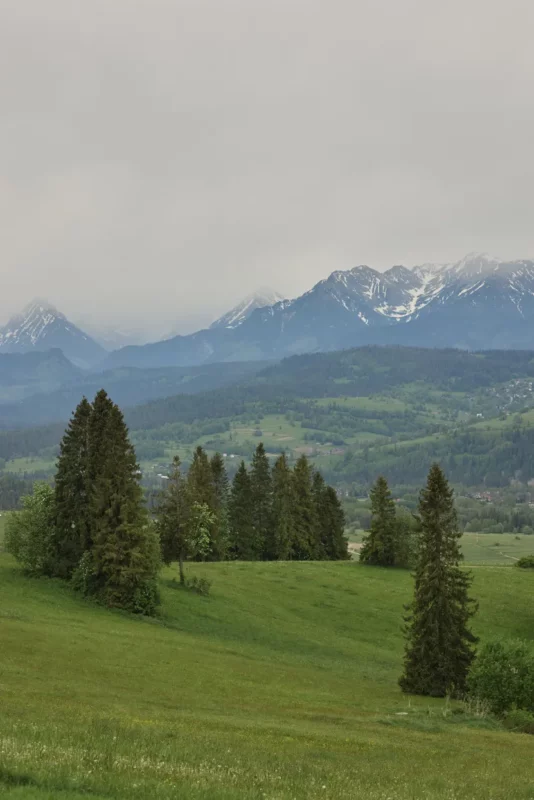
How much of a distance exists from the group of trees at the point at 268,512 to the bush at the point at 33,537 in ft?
99.3

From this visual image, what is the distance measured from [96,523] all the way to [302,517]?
163 ft

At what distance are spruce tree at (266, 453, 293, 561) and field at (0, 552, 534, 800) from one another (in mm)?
23326

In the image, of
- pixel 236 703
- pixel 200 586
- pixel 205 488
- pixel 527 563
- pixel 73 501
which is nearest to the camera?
pixel 236 703

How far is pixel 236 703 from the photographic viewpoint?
36.2 m

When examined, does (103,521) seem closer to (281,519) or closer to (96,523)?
(96,523)

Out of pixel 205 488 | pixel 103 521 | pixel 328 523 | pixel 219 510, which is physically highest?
pixel 205 488

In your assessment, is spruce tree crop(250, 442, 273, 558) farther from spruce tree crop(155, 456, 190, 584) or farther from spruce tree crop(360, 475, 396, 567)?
spruce tree crop(155, 456, 190, 584)

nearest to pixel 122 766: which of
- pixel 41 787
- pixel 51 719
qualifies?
pixel 41 787

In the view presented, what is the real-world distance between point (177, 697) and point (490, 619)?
52266 mm

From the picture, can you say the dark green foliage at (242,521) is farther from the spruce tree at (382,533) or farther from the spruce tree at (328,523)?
the spruce tree at (382,533)

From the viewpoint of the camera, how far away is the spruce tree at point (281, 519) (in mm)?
107938

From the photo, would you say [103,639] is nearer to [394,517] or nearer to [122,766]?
[122,766]

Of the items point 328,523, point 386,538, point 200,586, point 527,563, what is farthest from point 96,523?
point 527,563

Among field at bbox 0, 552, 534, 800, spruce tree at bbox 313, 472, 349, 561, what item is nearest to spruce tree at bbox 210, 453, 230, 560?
spruce tree at bbox 313, 472, 349, 561
